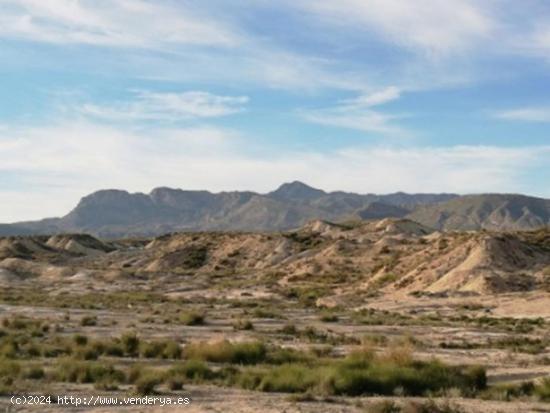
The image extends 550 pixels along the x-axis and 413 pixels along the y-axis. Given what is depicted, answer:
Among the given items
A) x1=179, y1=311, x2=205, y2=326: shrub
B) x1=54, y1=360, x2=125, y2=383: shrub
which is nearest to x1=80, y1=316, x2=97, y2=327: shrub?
x1=179, y1=311, x2=205, y2=326: shrub

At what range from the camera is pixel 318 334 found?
32.6 m

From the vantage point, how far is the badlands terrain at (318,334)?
17.8m

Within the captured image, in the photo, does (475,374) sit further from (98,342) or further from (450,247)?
(450,247)

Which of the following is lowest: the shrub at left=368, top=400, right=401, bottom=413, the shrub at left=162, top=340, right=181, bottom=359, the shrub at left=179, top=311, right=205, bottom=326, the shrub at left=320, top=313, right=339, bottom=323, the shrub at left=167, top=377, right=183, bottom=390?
the shrub at left=320, top=313, right=339, bottom=323

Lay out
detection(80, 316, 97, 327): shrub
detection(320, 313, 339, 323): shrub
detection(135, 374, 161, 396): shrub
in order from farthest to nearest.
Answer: detection(320, 313, 339, 323): shrub, detection(80, 316, 97, 327): shrub, detection(135, 374, 161, 396): shrub

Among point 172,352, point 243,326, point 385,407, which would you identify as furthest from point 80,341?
point 385,407

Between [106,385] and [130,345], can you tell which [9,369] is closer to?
[106,385]

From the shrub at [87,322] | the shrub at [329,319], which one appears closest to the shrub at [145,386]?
the shrub at [87,322]

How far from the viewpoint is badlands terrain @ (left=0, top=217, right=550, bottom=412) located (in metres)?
17.8

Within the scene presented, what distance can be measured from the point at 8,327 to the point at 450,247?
49258mm

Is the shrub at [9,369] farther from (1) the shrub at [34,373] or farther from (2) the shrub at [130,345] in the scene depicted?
(2) the shrub at [130,345]

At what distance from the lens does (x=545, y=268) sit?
6312 centimetres

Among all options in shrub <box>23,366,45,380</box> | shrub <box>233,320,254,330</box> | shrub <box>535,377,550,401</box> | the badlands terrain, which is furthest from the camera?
shrub <box>233,320,254,330</box>

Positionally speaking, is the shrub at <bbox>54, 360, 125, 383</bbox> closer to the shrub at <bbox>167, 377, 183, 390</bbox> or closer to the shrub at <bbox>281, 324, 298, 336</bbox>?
the shrub at <bbox>167, 377, 183, 390</bbox>
